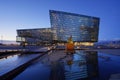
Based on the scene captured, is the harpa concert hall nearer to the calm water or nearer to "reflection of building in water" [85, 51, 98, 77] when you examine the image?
"reflection of building in water" [85, 51, 98, 77]

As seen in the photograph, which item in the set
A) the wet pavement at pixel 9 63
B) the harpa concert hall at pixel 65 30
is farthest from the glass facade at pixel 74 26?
the wet pavement at pixel 9 63

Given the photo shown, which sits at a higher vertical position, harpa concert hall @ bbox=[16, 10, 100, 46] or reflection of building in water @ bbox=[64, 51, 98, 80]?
harpa concert hall @ bbox=[16, 10, 100, 46]

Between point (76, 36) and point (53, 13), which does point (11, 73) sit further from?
point (76, 36)

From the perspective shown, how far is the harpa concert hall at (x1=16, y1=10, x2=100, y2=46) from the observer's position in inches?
5561

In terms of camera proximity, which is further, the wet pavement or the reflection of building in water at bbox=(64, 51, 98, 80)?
the wet pavement

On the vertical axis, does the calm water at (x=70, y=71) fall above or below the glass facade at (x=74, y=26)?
below

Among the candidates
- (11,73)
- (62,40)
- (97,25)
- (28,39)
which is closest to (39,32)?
(28,39)

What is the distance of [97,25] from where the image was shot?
154875 millimetres

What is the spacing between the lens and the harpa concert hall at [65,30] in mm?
141250

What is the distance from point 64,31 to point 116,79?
13402 centimetres

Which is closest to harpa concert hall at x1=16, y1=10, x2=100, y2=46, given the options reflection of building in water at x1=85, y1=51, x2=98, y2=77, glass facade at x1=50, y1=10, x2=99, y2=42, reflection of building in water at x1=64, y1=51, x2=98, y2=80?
glass facade at x1=50, y1=10, x2=99, y2=42

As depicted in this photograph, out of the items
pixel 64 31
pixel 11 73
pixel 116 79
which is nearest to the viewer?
pixel 116 79

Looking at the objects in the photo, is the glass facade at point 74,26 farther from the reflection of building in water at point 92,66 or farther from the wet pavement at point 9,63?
the reflection of building in water at point 92,66

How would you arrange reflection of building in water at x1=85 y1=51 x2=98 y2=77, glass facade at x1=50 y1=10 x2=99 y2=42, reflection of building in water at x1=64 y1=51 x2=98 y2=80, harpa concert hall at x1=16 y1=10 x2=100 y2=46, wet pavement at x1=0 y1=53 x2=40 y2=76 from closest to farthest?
reflection of building in water at x1=64 y1=51 x2=98 y2=80
reflection of building in water at x1=85 y1=51 x2=98 y2=77
wet pavement at x1=0 y1=53 x2=40 y2=76
glass facade at x1=50 y1=10 x2=99 y2=42
harpa concert hall at x1=16 y1=10 x2=100 y2=46
